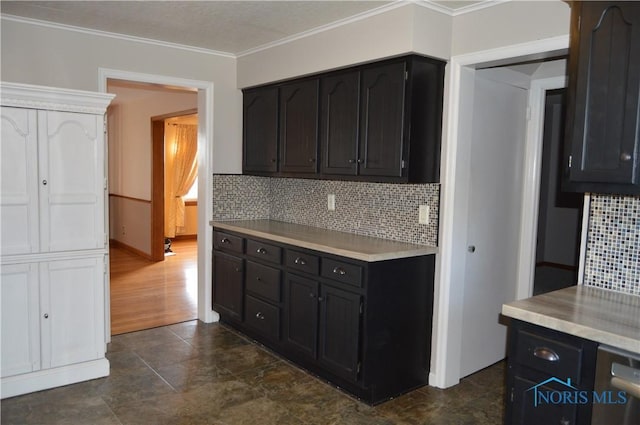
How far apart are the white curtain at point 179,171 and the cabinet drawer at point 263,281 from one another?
536 cm

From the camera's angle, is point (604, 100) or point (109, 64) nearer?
point (604, 100)

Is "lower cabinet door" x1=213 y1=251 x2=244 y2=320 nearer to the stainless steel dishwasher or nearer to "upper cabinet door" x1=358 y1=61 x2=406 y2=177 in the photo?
"upper cabinet door" x1=358 y1=61 x2=406 y2=177

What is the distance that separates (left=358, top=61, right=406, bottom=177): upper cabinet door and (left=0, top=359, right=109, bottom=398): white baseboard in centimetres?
225

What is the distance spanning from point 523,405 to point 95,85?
367 cm

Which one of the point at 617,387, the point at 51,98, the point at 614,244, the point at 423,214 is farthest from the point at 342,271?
the point at 51,98

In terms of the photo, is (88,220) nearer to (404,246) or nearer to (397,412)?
(404,246)

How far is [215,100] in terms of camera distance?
14.9 ft

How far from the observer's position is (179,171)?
29.8 ft

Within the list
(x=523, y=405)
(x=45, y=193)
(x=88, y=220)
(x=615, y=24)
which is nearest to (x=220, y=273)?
(x=88, y=220)

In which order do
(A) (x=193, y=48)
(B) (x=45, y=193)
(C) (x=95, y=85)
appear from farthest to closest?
(A) (x=193, y=48) < (C) (x=95, y=85) < (B) (x=45, y=193)

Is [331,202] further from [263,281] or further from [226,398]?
[226,398]

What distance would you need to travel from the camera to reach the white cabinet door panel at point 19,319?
3.05 meters

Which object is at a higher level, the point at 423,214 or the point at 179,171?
the point at 179,171

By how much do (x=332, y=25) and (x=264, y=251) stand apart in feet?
5.72
